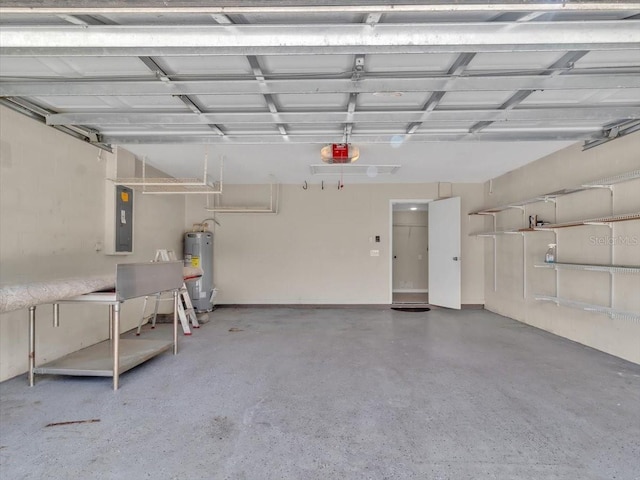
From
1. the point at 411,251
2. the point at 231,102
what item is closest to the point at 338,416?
the point at 231,102

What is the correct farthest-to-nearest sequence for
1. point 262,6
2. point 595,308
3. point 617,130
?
point 595,308 < point 617,130 < point 262,6

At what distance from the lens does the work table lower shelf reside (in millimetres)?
2738

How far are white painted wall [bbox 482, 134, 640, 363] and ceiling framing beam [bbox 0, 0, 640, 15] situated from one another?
267 cm

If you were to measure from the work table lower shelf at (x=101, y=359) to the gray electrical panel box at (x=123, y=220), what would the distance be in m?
1.24

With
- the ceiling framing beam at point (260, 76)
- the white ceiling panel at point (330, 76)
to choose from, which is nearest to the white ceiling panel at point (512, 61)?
the white ceiling panel at point (330, 76)

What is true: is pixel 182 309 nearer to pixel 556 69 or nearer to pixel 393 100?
pixel 393 100

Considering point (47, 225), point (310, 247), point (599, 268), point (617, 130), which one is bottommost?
point (599, 268)

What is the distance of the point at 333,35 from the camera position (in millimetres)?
1726

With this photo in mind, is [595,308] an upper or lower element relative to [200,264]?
lower

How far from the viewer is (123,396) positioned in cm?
254

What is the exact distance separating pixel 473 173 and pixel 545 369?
3.38 metres

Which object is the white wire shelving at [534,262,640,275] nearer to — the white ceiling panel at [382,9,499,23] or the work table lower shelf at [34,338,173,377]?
the white ceiling panel at [382,9,499,23]

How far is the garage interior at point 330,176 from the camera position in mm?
1740

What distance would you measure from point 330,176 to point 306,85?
332 centimetres
